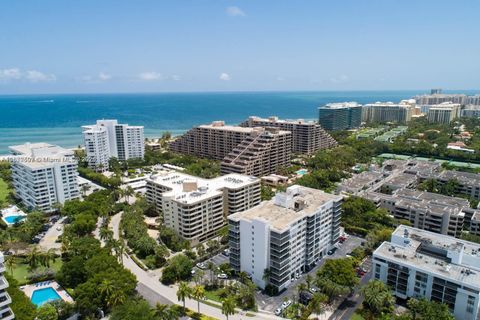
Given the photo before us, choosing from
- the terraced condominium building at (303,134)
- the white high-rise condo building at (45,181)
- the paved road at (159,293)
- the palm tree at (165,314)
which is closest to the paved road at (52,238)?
the white high-rise condo building at (45,181)

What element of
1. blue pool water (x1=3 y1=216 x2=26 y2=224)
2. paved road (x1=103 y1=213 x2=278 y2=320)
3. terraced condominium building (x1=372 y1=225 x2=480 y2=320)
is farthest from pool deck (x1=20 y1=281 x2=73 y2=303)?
terraced condominium building (x1=372 y1=225 x2=480 y2=320)

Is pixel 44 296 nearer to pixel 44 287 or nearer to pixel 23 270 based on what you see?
pixel 44 287

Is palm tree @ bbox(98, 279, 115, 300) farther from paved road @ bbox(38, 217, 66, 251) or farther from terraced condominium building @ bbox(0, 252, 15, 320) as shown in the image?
paved road @ bbox(38, 217, 66, 251)

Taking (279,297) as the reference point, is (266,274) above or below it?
above

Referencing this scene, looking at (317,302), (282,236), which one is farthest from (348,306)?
(282,236)

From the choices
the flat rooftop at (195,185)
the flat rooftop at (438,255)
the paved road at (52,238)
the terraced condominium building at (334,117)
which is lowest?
the paved road at (52,238)

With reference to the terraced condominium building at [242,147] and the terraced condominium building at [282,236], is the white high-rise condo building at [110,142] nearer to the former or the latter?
the terraced condominium building at [242,147]
